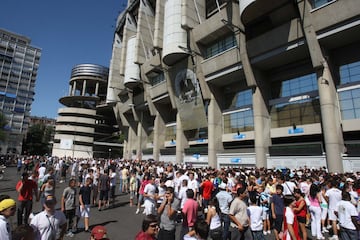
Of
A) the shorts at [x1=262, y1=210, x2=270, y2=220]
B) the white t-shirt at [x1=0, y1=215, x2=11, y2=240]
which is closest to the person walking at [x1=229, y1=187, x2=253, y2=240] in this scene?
the shorts at [x1=262, y1=210, x2=270, y2=220]

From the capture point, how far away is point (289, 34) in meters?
19.4

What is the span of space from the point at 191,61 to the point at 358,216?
25.9 m

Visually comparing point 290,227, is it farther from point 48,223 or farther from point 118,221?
point 118,221

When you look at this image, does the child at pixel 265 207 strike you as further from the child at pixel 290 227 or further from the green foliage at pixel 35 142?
the green foliage at pixel 35 142

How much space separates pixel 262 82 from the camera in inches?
940

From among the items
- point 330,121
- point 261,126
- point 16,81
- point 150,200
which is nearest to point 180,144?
point 261,126

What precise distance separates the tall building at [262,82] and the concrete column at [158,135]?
205 mm

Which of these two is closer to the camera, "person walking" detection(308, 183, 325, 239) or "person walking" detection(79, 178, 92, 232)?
"person walking" detection(308, 183, 325, 239)

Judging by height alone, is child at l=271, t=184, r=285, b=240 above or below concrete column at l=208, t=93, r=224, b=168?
below

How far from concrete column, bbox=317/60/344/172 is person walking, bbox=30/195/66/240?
763 inches

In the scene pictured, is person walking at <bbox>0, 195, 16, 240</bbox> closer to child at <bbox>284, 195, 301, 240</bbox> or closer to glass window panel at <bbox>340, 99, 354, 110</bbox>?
child at <bbox>284, 195, 301, 240</bbox>

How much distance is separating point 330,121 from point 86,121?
7260cm

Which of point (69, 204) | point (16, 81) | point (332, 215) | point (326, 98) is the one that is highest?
point (16, 81)

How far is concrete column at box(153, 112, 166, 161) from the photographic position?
3806 centimetres
